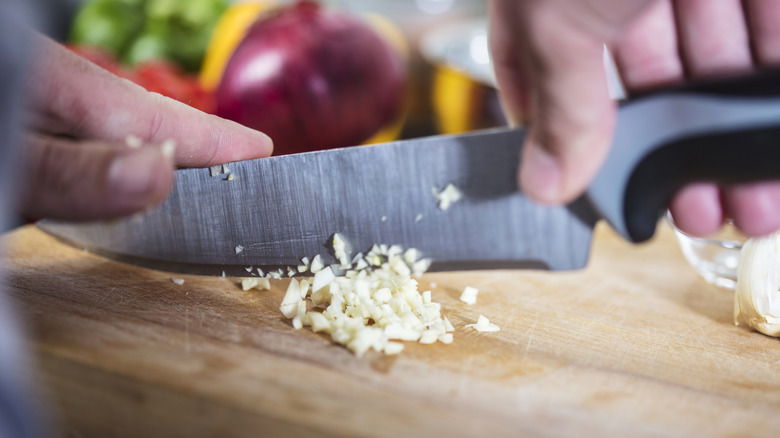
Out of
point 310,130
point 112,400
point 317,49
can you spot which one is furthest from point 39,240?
point 317,49

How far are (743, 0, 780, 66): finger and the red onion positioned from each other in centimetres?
86

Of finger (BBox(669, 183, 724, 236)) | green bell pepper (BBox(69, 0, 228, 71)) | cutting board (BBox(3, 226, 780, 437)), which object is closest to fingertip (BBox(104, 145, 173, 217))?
cutting board (BBox(3, 226, 780, 437))

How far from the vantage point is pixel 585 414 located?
26.6 inches

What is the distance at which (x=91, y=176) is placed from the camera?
25.3 inches

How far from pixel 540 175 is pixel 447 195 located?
0.14m

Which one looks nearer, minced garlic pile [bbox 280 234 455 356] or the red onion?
minced garlic pile [bbox 280 234 455 356]

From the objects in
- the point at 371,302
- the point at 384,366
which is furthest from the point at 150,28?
the point at 384,366

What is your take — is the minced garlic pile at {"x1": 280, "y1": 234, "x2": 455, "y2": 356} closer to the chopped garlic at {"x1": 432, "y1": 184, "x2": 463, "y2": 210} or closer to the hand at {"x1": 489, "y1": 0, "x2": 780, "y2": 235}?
the chopped garlic at {"x1": 432, "y1": 184, "x2": 463, "y2": 210}

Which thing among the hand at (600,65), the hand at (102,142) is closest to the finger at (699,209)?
the hand at (600,65)

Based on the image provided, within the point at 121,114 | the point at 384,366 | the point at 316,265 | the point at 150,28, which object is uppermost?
the point at 150,28

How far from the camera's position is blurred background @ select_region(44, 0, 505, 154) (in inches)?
62.9

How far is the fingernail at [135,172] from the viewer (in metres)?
0.64

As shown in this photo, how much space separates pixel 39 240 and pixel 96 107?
406mm

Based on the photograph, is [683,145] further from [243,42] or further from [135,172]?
[243,42]
